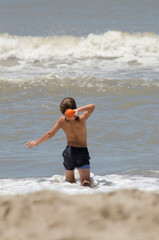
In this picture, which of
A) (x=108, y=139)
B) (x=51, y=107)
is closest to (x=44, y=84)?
(x=51, y=107)

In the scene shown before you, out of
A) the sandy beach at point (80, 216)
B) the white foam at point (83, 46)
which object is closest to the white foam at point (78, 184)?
the sandy beach at point (80, 216)

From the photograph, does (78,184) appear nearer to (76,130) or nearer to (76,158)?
(76,158)

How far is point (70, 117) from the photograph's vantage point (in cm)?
493

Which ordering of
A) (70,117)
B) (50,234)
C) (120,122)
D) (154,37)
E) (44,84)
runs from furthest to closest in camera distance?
(154,37) < (44,84) < (120,122) < (70,117) < (50,234)

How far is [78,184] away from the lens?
5.16 metres

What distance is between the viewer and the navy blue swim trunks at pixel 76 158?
5230 millimetres

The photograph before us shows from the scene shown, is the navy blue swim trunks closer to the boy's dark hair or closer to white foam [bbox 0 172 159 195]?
white foam [bbox 0 172 159 195]

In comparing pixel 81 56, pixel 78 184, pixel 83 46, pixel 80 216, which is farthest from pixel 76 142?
pixel 83 46

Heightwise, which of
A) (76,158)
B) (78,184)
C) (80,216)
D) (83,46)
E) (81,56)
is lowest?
(78,184)

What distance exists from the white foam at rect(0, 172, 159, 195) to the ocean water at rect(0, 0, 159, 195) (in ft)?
0.04

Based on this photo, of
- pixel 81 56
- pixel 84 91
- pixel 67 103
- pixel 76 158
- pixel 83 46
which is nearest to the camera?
pixel 67 103

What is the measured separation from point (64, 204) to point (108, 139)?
4.38 meters

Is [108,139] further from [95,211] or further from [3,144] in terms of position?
[95,211]

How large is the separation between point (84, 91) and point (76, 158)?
570 cm
